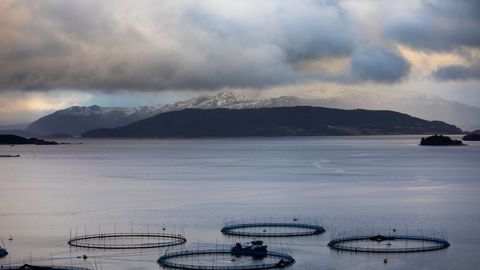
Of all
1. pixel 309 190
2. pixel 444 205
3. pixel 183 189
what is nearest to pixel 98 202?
pixel 183 189

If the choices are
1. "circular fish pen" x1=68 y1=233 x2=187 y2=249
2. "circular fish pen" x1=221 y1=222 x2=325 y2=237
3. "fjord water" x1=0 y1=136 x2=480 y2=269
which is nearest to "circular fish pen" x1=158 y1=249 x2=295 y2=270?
"fjord water" x1=0 y1=136 x2=480 y2=269

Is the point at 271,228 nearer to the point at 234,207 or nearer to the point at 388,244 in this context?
the point at 388,244

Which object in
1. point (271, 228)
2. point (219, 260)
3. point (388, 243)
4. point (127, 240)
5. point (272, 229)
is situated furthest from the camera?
point (271, 228)

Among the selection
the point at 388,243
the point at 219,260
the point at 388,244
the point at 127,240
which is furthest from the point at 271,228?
the point at 219,260

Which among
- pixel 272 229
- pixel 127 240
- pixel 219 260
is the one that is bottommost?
pixel 219 260

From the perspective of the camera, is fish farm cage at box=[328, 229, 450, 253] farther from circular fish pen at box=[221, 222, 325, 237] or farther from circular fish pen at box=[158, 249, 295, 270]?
circular fish pen at box=[158, 249, 295, 270]

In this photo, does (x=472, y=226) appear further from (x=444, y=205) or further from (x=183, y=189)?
(x=183, y=189)
